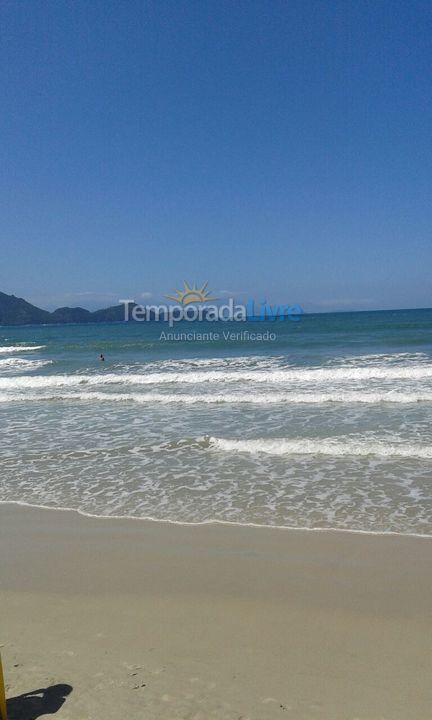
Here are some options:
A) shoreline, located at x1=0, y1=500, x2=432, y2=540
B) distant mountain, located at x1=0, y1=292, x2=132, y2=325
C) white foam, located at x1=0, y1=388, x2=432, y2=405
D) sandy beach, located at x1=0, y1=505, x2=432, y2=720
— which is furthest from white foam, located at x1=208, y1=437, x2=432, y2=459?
distant mountain, located at x1=0, y1=292, x2=132, y2=325

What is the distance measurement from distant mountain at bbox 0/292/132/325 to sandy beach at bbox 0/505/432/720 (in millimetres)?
128408

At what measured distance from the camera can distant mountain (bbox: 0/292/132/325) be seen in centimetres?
13225

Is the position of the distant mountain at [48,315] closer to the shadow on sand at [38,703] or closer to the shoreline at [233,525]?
the shoreline at [233,525]

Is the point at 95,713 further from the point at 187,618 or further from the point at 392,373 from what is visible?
the point at 392,373

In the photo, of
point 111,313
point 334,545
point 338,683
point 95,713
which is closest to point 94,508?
point 334,545

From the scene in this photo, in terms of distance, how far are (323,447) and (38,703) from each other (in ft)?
22.5

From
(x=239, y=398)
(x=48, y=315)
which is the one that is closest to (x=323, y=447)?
(x=239, y=398)

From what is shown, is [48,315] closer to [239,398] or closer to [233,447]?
[239,398]

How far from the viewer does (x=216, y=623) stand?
12.3 feet

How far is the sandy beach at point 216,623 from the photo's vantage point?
2.87 m

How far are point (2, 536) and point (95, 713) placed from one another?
3.60 meters

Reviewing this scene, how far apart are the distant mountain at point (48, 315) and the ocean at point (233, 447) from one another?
114782 mm

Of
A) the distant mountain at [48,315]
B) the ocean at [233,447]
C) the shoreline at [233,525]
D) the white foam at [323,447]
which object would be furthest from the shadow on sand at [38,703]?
the distant mountain at [48,315]

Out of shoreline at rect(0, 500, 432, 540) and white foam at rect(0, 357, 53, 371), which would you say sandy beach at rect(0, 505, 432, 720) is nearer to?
shoreline at rect(0, 500, 432, 540)
